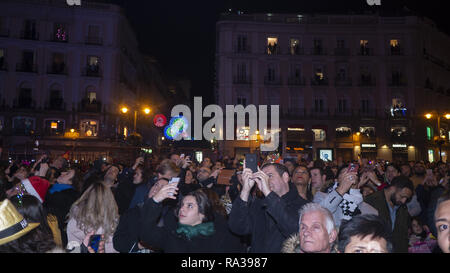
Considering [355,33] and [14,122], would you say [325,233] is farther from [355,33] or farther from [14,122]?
[355,33]

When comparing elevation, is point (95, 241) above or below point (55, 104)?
below

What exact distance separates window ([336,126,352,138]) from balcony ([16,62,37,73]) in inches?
1288

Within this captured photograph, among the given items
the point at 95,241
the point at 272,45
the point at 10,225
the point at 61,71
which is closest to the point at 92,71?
the point at 61,71

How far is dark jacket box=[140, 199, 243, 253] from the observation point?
3.35 metres

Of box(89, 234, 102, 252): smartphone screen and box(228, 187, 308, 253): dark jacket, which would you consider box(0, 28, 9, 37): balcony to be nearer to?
box(89, 234, 102, 252): smartphone screen

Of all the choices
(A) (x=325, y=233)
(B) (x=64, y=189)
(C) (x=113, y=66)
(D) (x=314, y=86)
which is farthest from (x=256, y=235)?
(D) (x=314, y=86)

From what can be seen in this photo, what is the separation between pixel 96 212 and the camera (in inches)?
160

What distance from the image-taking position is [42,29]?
3272 cm

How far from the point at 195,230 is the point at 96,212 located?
140 cm

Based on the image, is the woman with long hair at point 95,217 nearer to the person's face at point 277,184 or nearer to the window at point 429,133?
the person's face at point 277,184

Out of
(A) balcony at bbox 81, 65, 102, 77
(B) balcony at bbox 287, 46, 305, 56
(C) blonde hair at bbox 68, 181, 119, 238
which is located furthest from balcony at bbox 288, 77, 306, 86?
(C) blonde hair at bbox 68, 181, 119, 238

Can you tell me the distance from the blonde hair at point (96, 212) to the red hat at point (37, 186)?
2.02 meters

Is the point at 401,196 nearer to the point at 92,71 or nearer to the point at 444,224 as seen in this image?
the point at 444,224

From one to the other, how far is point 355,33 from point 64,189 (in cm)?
3924
